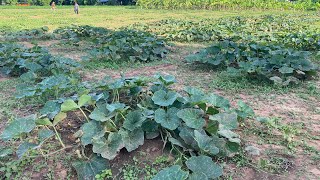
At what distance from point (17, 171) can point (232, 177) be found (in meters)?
1.50

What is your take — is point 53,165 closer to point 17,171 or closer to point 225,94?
point 17,171

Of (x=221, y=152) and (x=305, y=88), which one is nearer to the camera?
(x=221, y=152)

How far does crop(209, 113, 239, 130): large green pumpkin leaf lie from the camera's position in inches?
98.7

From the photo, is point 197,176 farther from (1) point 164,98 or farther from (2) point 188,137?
(1) point 164,98

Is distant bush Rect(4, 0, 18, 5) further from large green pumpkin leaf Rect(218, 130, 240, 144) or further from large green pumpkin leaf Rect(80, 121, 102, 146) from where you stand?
large green pumpkin leaf Rect(218, 130, 240, 144)

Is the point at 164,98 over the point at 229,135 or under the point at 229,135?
over

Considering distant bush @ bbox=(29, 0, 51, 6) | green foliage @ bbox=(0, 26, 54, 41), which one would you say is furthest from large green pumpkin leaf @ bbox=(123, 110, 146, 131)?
distant bush @ bbox=(29, 0, 51, 6)

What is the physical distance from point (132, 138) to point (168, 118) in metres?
0.31

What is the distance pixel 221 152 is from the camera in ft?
7.68

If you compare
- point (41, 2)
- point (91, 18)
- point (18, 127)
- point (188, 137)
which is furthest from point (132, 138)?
point (41, 2)

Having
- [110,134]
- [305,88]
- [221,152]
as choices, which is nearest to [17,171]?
[110,134]

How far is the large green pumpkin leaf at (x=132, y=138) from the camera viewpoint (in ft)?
7.64

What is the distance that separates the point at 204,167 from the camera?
2.04 metres

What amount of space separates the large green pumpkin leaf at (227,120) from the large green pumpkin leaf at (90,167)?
0.89 meters
